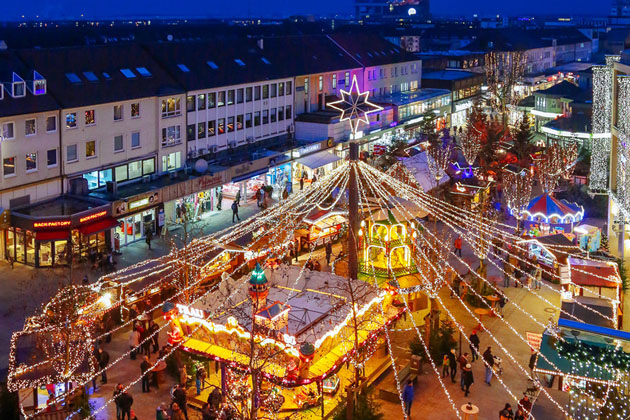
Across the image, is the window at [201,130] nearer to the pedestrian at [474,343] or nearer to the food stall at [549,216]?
the food stall at [549,216]

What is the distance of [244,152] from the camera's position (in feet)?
156

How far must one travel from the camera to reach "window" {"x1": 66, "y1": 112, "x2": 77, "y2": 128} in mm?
35594

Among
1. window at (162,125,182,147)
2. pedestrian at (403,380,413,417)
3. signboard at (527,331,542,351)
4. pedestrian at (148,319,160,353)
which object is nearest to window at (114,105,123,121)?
window at (162,125,182,147)

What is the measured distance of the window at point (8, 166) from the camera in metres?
33.0

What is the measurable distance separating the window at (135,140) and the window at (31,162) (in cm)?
606

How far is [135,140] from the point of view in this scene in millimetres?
39562

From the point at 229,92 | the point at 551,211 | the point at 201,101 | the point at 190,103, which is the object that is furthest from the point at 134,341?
the point at 229,92

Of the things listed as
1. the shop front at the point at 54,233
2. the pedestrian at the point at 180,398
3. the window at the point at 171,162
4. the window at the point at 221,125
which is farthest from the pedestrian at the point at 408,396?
the window at the point at 221,125

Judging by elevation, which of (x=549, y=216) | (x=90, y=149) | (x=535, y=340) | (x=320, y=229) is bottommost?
(x=535, y=340)

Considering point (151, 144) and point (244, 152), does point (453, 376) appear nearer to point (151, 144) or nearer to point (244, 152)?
point (151, 144)

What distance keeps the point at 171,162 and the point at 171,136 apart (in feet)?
4.83

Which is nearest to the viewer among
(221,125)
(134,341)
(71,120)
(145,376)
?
(145,376)

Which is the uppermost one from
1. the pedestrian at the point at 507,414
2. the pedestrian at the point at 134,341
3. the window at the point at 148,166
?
the window at the point at 148,166

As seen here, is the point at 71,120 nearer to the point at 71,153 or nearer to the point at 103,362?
the point at 71,153
